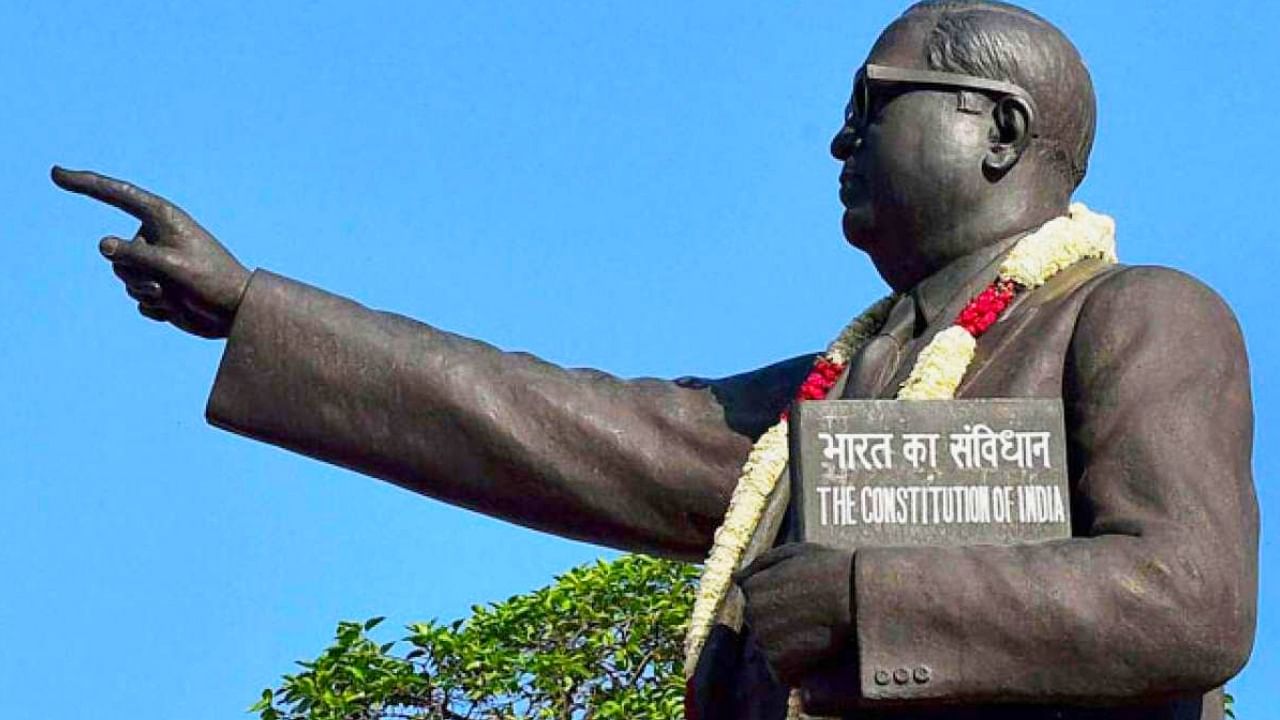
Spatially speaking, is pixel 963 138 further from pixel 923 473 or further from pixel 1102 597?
pixel 1102 597

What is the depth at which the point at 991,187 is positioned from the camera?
6980 mm

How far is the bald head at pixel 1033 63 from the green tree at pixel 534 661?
40.8ft

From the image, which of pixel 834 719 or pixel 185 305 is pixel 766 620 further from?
pixel 185 305

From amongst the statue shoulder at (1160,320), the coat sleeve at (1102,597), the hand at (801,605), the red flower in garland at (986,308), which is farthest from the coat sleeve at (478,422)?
the coat sleeve at (1102,597)

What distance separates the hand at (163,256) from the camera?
7.25 metres

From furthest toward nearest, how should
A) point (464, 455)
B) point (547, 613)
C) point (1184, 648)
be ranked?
point (547, 613)
point (464, 455)
point (1184, 648)

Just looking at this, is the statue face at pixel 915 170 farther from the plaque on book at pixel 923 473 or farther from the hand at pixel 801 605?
the hand at pixel 801 605

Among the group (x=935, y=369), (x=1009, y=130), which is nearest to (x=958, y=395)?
(x=935, y=369)

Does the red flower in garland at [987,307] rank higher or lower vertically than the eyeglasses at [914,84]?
lower

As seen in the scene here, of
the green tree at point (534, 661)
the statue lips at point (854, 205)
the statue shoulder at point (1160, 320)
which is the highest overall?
the green tree at point (534, 661)

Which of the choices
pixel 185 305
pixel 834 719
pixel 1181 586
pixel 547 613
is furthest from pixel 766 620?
pixel 547 613

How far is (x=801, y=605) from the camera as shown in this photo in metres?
6.13

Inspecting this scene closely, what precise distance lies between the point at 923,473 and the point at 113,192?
7.10ft

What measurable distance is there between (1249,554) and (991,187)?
1.16 metres
